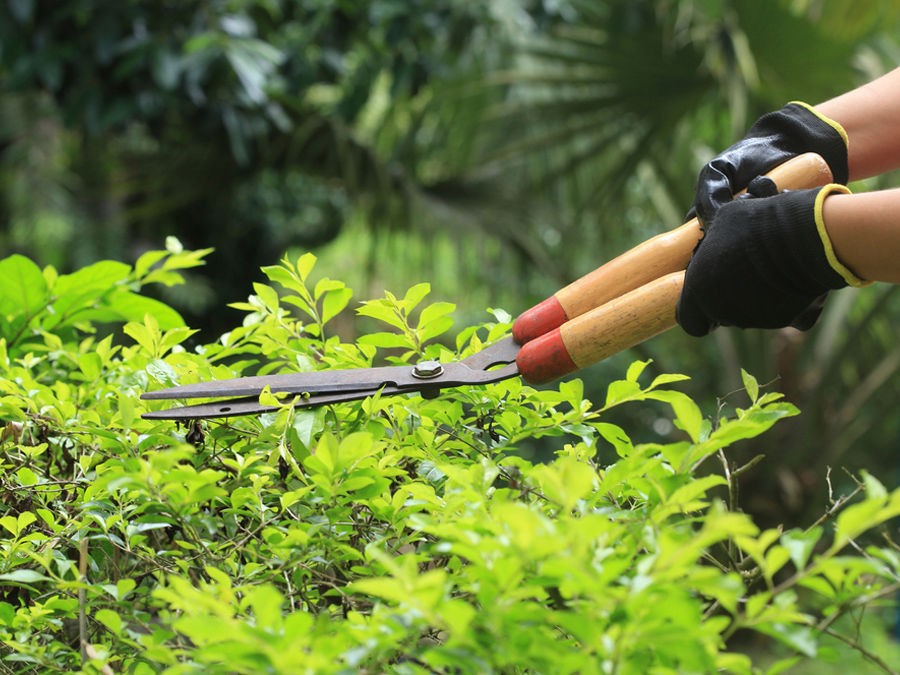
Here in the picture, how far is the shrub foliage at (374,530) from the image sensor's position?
56 cm

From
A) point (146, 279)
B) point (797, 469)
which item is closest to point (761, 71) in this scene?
point (797, 469)

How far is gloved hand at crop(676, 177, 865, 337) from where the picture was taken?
0.95 meters

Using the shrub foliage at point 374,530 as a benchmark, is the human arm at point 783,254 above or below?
above

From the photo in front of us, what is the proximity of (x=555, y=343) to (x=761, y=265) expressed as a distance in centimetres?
23

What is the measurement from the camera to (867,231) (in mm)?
909

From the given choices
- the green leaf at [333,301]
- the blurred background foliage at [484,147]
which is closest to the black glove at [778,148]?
the green leaf at [333,301]

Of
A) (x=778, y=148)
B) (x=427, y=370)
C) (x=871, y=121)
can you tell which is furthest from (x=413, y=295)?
(x=871, y=121)

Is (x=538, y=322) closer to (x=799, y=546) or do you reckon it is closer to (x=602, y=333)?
(x=602, y=333)

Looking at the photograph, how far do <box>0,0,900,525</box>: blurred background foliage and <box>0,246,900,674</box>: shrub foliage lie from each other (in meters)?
2.91

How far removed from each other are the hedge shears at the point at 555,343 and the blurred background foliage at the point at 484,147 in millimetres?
2884

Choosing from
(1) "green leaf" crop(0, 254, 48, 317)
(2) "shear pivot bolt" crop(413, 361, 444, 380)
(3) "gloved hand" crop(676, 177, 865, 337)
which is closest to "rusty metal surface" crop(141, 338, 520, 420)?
(2) "shear pivot bolt" crop(413, 361, 444, 380)

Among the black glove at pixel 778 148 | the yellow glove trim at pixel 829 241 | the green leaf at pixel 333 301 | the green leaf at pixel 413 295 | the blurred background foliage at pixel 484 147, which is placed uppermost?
the black glove at pixel 778 148

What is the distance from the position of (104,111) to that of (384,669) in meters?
3.51

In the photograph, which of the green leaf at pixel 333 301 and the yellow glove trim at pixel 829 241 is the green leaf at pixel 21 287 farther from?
the yellow glove trim at pixel 829 241
